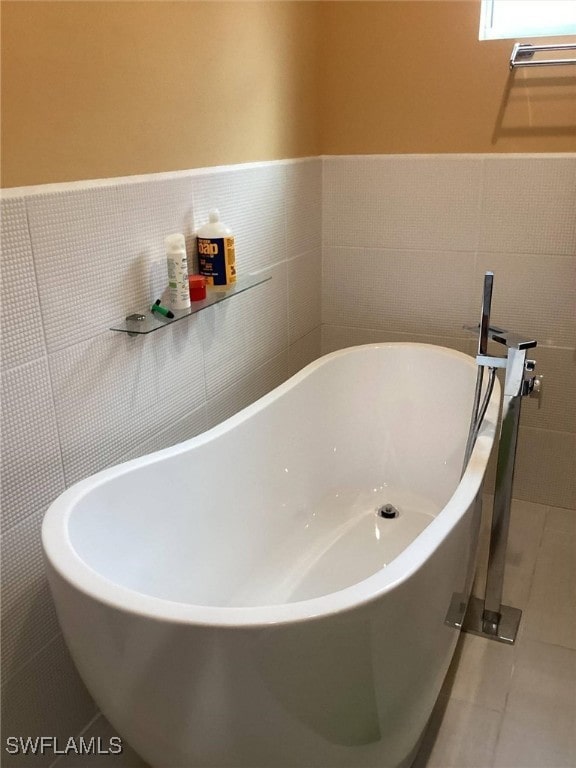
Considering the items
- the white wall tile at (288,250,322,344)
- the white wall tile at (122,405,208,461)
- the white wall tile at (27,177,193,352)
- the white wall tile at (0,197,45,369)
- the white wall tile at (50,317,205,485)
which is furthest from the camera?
the white wall tile at (288,250,322,344)

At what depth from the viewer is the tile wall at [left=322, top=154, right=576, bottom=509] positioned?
90.6 inches

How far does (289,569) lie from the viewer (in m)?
1.97

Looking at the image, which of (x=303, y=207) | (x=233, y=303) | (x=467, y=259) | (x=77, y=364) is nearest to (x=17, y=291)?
(x=77, y=364)

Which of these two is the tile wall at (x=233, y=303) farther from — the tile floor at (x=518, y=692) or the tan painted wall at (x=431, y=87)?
the tile floor at (x=518, y=692)

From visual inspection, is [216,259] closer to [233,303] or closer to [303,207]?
[233,303]

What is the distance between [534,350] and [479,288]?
0.30m

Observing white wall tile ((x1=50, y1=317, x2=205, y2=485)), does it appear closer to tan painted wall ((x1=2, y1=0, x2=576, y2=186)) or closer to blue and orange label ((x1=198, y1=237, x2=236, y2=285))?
blue and orange label ((x1=198, y1=237, x2=236, y2=285))

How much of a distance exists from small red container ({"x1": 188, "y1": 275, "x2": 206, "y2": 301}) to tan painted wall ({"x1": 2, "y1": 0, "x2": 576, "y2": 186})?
29 centimetres

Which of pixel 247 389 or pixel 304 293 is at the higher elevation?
pixel 304 293

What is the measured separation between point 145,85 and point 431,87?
118cm

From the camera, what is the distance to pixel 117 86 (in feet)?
4.75

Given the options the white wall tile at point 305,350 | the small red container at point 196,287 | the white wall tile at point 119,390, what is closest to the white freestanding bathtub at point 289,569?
the white wall tile at point 119,390

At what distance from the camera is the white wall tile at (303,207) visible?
2352 millimetres

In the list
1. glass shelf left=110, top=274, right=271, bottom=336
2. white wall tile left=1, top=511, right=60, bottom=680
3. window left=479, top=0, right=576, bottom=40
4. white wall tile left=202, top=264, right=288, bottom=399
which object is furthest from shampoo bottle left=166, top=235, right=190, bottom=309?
window left=479, top=0, right=576, bottom=40
